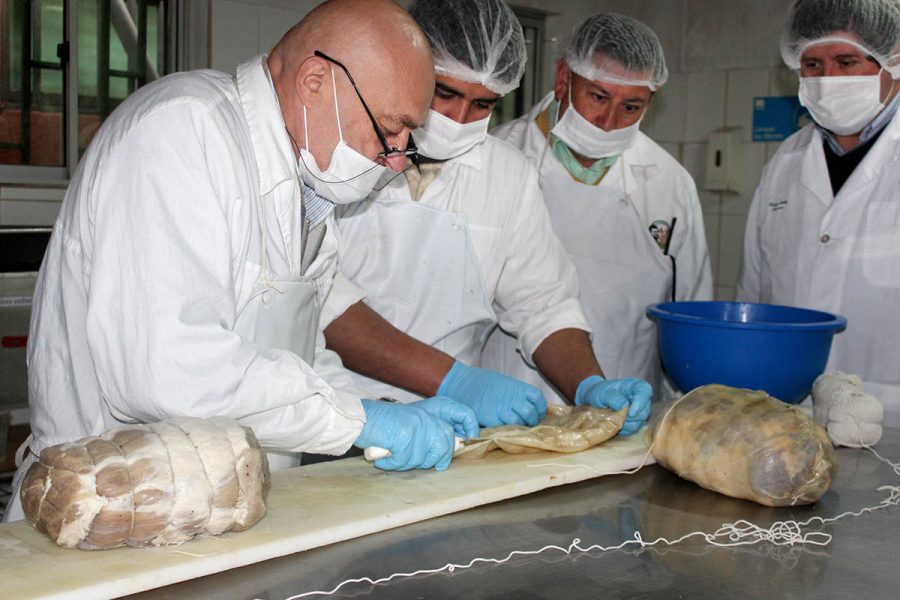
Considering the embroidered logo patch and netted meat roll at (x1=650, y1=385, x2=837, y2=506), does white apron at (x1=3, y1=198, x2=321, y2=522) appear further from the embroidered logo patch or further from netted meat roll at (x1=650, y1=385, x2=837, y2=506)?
the embroidered logo patch

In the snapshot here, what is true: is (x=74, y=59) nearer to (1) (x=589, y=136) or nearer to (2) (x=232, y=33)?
(2) (x=232, y=33)

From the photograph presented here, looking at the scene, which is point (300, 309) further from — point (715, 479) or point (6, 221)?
point (6, 221)

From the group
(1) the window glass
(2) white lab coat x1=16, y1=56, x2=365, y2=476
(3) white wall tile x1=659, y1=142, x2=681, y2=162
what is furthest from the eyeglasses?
(3) white wall tile x1=659, y1=142, x2=681, y2=162

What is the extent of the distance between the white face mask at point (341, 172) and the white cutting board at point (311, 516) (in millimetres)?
533

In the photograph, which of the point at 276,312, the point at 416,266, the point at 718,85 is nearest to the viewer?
the point at 276,312

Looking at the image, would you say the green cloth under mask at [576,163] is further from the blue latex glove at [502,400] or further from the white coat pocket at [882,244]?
the blue latex glove at [502,400]

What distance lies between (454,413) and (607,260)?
4.34 ft

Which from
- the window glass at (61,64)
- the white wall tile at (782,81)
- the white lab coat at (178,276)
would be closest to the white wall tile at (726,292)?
the white wall tile at (782,81)

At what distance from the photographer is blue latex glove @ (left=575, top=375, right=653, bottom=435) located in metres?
2.09

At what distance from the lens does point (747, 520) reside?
5.37ft

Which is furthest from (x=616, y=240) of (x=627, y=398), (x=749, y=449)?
(x=749, y=449)

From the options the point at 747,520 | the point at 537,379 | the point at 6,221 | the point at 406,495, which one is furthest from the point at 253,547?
the point at 6,221

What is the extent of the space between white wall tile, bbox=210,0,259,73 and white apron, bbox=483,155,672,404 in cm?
138

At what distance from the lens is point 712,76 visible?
4824mm
